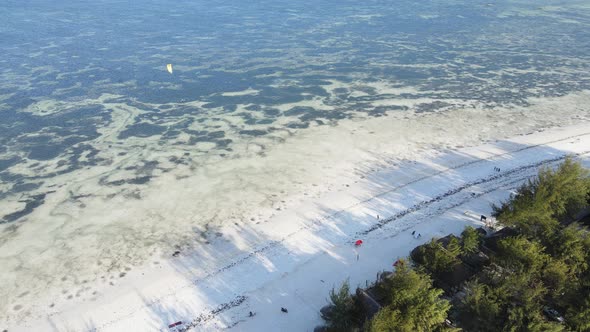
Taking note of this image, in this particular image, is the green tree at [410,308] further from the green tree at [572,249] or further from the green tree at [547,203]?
the green tree at [547,203]

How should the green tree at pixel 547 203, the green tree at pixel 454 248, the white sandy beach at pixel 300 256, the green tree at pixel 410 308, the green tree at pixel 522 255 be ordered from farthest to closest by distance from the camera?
1. the green tree at pixel 547 203
2. the green tree at pixel 454 248
3. the white sandy beach at pixel 300 256
4. the green tree at pixel 522 255
5. the green tree at pixel 410 308

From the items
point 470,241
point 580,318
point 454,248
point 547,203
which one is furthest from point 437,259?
point 547,203

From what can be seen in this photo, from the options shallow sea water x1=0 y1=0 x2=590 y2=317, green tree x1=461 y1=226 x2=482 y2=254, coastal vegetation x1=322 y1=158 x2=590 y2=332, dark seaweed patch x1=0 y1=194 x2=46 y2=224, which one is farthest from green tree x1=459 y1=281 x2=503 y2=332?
dark seaweed patch x1=0 y1=194 x2=46 y2=224

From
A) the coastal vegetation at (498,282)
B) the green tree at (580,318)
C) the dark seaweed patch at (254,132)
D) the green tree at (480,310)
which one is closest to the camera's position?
the green tree at (580,318)

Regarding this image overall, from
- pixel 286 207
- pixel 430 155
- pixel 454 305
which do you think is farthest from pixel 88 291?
pixel 430 155

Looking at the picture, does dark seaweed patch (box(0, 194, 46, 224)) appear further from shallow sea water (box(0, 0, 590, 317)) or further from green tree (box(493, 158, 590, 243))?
green tree (box(493, 158, 590, 243))

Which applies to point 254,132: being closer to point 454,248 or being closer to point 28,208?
point 28,208

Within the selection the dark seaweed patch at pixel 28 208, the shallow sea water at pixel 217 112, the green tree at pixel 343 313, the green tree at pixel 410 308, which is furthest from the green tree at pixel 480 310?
the dark seaweed patch at pixel 28 208
